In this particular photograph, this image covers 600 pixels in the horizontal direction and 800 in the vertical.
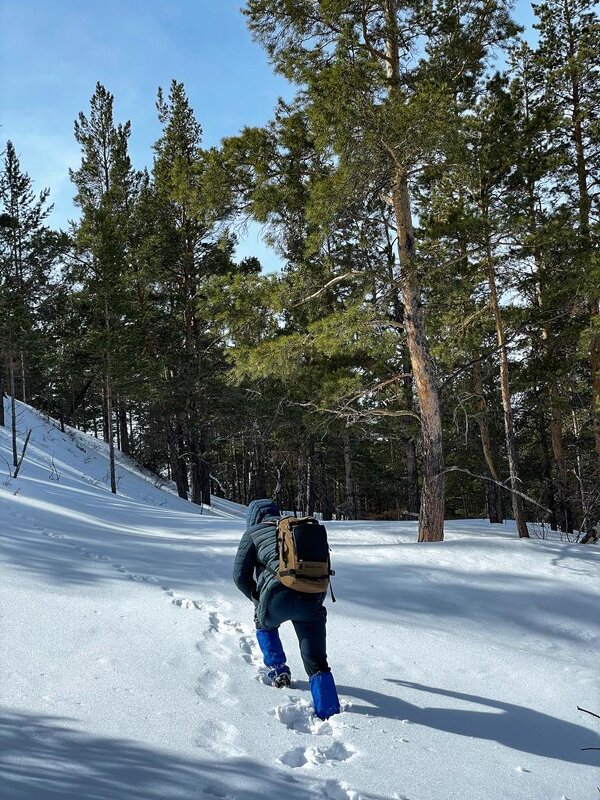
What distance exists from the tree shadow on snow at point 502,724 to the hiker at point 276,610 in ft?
1.25

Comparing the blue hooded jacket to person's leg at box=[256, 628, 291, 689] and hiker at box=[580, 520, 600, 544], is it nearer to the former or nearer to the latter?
person's leg at box=[256, 628, 291, 689]

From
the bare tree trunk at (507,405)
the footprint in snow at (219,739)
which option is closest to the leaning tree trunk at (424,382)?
the bare tree trunk at (507,405)

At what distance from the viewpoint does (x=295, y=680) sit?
407cm

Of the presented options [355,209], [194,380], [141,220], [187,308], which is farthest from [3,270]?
[355,209]

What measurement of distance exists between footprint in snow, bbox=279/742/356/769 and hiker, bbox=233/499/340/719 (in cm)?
36

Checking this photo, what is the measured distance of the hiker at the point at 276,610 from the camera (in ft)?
11.6

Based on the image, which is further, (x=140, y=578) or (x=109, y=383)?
(x=109, y=383)

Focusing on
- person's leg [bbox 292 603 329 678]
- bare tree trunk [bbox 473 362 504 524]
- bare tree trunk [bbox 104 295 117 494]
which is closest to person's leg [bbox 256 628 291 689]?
person's leg [bbox 292 603 329 678]

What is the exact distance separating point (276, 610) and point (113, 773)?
139 centimetres

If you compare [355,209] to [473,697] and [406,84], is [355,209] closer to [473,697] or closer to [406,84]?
[406,84]

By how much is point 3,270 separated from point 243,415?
11168mm

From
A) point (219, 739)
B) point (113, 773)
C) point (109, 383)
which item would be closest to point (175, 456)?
point (109, 383)

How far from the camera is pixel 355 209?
962 cm

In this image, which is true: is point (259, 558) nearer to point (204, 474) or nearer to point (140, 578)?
point (140, 578)
